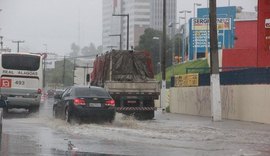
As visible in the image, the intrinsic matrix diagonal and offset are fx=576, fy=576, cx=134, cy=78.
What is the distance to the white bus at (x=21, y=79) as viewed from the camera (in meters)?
30.6

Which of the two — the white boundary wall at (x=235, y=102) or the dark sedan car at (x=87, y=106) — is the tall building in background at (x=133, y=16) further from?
the dark sedan car at (x=87, y=106)

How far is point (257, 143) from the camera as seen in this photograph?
1619cm

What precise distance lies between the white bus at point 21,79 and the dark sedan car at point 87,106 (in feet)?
29.6

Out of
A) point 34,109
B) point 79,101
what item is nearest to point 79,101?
point 79,101

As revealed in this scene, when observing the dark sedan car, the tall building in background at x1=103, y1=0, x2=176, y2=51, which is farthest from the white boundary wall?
the tall building in background at x1=103, y1=0, x2=176, y2=51

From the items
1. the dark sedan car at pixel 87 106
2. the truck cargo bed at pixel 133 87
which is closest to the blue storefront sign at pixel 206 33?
the truck cargo bed at pixel 133 87

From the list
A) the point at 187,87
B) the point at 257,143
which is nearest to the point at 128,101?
the point at 187,87

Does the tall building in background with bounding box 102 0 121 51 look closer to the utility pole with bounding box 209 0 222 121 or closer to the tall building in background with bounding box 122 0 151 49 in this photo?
the tall building in background with bounding box 122 0 151 49

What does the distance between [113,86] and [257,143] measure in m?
13.1

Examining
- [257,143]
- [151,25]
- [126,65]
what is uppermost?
[151,25]

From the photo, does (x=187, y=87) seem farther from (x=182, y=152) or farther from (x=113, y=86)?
(x=182, y=152)

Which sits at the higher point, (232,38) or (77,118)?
(232,38)

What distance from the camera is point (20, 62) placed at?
31.4m

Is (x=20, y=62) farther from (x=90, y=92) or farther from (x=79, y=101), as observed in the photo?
(x=79, y=101)
